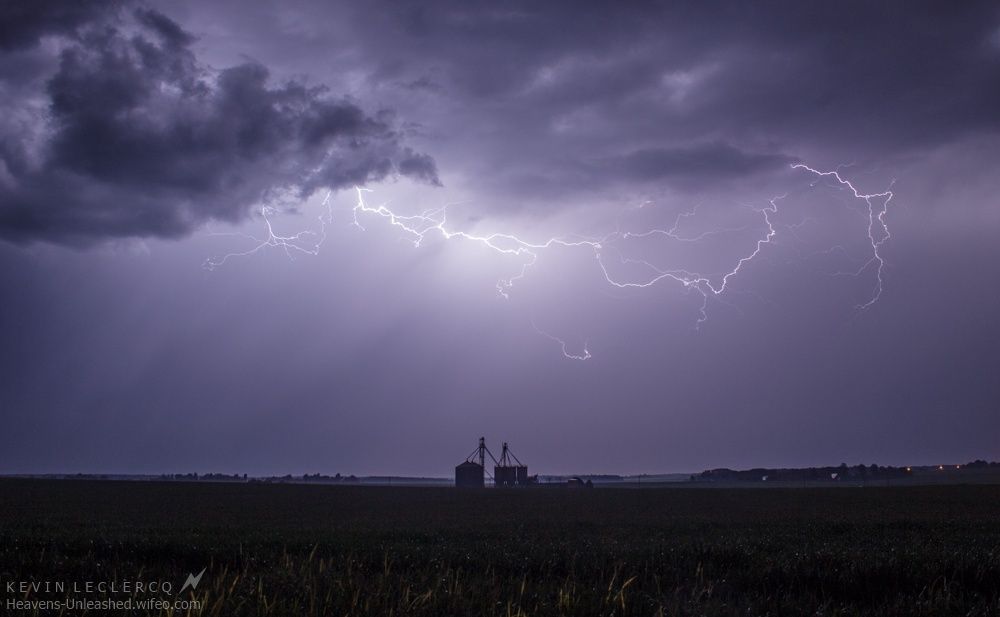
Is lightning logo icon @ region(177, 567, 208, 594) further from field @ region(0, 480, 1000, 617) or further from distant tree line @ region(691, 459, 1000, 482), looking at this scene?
distant tree line @ region(691, 459, 1000, 482)

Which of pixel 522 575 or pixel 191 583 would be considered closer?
pixel 191 583

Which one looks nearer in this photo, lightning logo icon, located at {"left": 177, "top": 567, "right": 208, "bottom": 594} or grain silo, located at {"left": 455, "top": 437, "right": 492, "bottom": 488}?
lightning logo icon, located at {"left": 177, "top": 567, "right": 208, "bottom": 594}

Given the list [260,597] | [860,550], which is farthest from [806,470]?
[260,597]

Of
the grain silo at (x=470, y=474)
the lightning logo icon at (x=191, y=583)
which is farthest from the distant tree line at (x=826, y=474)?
the lightning logo icon at (x=191, y=583)

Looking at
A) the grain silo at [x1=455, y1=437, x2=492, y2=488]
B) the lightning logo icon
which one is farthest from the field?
the grain silo at [x1=455, y1=437, x2=492, y2=488]

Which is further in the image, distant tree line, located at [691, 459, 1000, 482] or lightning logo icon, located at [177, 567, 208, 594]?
distant tree line, located at [691, 459, 1000, 482]

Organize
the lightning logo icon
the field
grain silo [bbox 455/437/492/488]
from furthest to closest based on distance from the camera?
grain silo [bbox 455/437/492/488] → the field → the lightning logo icon

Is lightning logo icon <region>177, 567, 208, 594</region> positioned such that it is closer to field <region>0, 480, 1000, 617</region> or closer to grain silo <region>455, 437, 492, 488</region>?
field <region>0, 480, 1000, 617</region>

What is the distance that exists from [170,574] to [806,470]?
6764 inches

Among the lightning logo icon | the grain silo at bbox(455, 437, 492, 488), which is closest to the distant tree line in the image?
the grain silo at bbox(455, 437, 492, 488)

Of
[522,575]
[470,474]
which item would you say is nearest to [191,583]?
[522,575]

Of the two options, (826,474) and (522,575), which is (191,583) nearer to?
(522,575)

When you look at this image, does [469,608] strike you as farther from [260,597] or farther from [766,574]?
[766,574]

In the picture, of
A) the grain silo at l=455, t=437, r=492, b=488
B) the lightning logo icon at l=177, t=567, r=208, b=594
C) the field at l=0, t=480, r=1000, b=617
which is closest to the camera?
the lightning logo icon at l=177, t=567, r=208, b=594
